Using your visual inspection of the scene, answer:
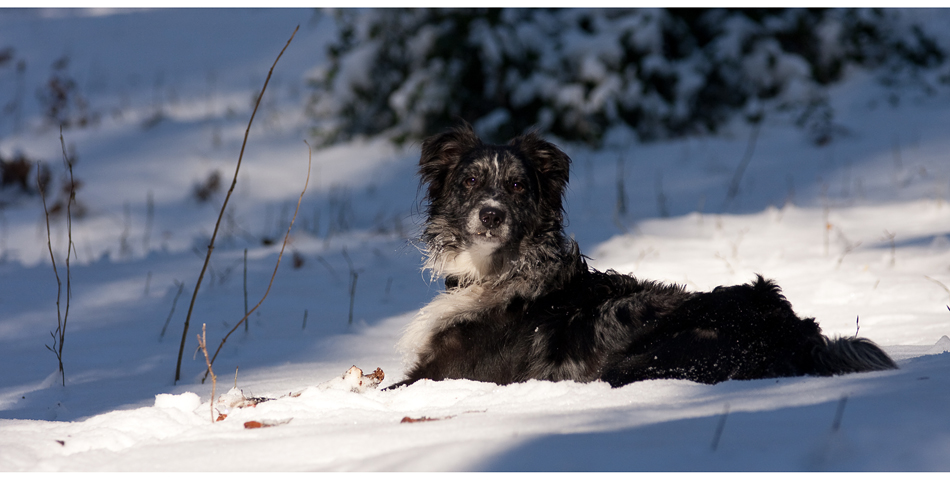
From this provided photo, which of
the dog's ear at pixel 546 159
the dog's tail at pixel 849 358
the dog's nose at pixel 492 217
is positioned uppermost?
the dog's ear at pixel 546 159

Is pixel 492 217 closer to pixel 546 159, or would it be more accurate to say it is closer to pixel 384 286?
pixel 546 159

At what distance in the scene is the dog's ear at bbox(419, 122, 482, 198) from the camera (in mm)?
4426

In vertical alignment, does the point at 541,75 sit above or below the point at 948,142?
above

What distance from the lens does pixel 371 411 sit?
116 inches

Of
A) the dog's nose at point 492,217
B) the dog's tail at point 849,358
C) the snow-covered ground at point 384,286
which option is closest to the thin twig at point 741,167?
the snow-covered ground at point 384,286

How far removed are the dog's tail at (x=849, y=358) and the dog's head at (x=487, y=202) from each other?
1.54 meters

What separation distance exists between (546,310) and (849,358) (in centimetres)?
144

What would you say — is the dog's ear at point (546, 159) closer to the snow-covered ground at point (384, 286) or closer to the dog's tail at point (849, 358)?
the snow-covered ground at point (384, 286)

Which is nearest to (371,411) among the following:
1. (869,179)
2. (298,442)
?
(298,442)

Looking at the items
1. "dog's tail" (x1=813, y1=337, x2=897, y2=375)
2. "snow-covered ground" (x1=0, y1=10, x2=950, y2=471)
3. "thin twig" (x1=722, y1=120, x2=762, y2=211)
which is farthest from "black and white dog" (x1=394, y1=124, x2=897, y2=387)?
"thin twig" (x1=722, y1=120, x2=762, y2=211)

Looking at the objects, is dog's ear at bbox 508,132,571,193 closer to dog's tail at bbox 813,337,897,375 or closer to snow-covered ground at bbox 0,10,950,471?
snow-covered ground at bbox 0,10,950,471

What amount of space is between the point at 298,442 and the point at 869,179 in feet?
30.9

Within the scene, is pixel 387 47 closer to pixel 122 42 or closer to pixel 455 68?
pixel 455 68

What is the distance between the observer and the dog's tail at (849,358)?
3041 mm
